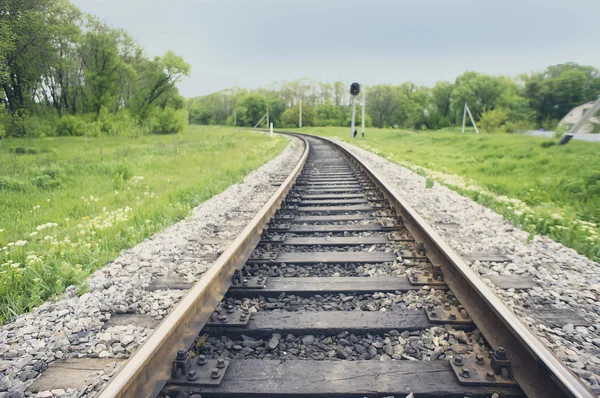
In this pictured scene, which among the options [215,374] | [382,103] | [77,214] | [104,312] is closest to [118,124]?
[77,214]

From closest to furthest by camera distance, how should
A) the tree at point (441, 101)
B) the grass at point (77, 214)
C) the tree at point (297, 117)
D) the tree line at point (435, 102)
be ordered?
1. the grass at point (77, 214)
2. the tree line at point (435, 102)
3. the tree at point (297, 117)
4. the tree at point (441, 101)

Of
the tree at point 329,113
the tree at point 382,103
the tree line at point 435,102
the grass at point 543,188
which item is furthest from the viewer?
the tree at point 382,103

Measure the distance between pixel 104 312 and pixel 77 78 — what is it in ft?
121

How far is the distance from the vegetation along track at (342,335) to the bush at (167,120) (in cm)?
3762

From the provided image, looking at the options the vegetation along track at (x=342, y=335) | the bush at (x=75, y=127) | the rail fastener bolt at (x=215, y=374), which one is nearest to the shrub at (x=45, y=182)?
the vegetation along track at (x=342, y=335)

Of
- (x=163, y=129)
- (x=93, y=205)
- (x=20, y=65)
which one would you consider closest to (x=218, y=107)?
(x=163, y=129)

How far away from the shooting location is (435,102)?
84875 millimetres

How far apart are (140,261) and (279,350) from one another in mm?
1929

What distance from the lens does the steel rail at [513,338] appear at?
1669 mm

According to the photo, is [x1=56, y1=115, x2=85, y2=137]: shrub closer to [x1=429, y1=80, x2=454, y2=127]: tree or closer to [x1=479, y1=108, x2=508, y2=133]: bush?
[x1=479, y1=108, x2=508, y2=133]: bush

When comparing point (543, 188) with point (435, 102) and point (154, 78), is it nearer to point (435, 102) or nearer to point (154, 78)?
point (154, 78)

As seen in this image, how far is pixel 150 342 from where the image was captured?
192 centimetres

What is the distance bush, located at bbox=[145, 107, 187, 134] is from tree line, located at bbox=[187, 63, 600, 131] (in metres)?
36.7

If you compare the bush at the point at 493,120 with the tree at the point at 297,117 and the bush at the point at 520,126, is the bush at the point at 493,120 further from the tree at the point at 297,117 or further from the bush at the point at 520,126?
the tree at the point at 297,117
